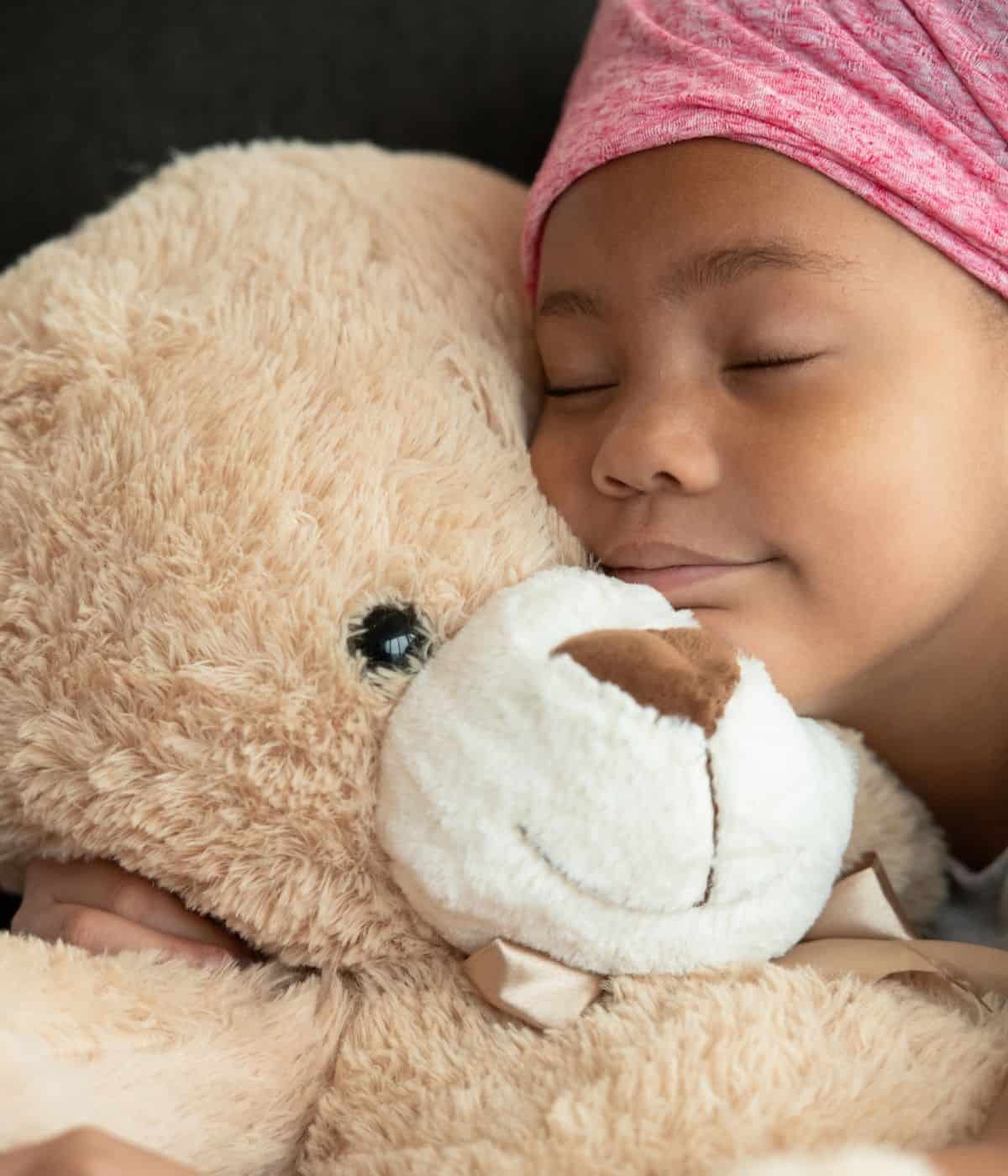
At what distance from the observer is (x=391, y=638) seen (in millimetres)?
693

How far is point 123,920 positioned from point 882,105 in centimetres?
70

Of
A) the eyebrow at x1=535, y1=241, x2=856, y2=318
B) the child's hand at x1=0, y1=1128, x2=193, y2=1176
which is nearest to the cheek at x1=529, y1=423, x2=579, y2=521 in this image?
the eyebrow at x1=535, y1=241, x2=856, y2=318

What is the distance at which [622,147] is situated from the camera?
2.75ft

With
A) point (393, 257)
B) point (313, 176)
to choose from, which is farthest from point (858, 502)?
point (313, 176)

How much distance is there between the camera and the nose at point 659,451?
775 mm

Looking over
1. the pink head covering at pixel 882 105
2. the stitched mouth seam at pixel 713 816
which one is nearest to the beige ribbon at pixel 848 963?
the stitched mouth seam at pixel 713 816

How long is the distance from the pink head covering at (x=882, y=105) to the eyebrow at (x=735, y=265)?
56mm

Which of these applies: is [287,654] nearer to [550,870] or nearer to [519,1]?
[550,870]

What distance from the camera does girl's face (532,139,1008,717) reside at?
774mm

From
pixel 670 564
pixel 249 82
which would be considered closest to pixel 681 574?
pixel 670 564

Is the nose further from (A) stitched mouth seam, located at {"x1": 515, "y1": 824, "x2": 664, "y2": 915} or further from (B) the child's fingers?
(B) the child's fingers

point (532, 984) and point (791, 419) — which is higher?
point (791, 419)

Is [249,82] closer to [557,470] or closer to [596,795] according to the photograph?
[557,470]

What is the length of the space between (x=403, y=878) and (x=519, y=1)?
97 centimetres
